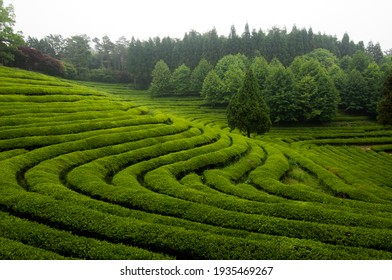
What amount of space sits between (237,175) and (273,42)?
4496 inches

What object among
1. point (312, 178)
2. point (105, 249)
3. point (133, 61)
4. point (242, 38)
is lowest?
point (312, 178)

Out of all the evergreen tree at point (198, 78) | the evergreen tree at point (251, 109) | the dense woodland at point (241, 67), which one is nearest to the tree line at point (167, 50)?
the dense woodland at point (241, 67)

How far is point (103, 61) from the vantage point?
15425cm

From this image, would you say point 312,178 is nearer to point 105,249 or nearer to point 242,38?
point 105,249

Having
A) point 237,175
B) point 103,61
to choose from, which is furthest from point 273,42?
point 237,175

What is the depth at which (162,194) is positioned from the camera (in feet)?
69.9

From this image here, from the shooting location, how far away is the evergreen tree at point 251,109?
1938 inches

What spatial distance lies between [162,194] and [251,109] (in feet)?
100

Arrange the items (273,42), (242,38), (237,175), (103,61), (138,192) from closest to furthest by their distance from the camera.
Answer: (138,192) < (237,175) < (273,42) < (242,38) < (103,61)

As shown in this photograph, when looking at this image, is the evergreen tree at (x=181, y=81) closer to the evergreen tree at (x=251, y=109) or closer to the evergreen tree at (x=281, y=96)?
the evergreen tree at (x=281, y=96)

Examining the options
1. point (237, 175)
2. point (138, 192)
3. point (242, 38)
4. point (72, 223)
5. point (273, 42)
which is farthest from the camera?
point (242, 38)

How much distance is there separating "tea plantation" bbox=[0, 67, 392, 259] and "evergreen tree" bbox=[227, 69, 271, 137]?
5173mm

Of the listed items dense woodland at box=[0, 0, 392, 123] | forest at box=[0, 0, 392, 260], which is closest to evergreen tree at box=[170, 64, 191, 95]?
dense woodland at box=[0, 0, 392, 123]

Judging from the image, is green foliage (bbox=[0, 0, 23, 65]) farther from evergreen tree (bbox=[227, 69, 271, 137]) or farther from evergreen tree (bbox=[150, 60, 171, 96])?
evergreen tree (bbox=[227, 69, 271, 137])
